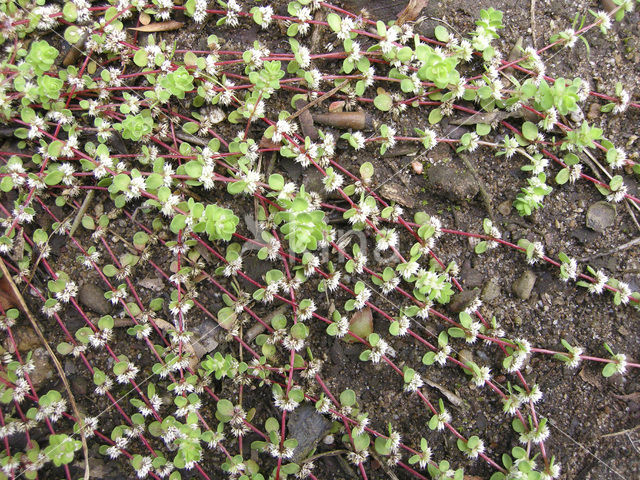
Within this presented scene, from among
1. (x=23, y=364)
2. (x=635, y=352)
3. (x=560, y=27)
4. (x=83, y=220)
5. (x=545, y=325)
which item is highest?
(x=560, y=27)

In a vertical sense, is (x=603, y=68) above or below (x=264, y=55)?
below

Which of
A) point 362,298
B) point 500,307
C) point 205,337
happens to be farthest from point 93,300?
point 500,307

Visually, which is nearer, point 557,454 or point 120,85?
point 557,454

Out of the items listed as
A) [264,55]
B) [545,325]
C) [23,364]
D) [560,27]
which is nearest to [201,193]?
[264,55]

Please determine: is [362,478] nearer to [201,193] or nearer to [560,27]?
[201,193]

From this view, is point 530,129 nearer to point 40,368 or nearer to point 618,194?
point 618,194

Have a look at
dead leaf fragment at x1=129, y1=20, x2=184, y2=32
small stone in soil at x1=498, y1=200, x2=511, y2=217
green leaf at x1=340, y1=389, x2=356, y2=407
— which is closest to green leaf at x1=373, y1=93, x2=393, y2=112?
small stone in soil at x1=498, y1=200, x2=511, y2=217

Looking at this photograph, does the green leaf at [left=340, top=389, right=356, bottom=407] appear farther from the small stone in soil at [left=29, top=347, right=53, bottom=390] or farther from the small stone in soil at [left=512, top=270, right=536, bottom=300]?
the small stone in soil at [left=29, top=347, right=53, bottom=390]

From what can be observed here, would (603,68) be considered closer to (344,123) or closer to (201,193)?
(344,123)
